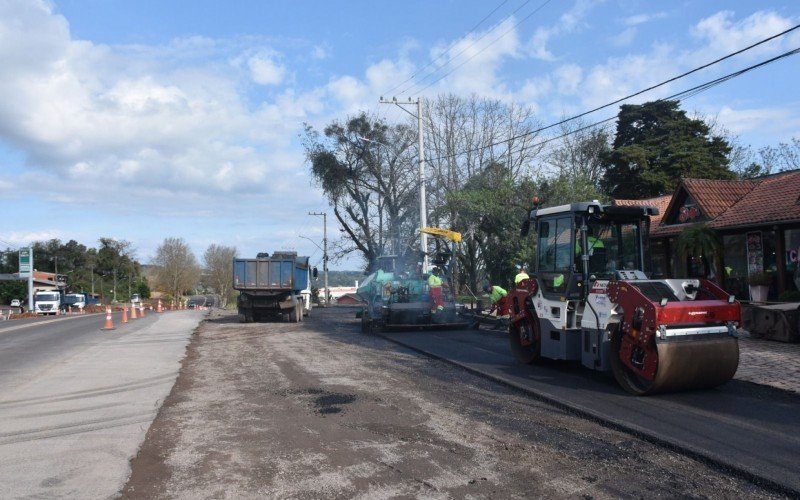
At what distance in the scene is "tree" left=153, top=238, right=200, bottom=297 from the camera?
90.1 meters

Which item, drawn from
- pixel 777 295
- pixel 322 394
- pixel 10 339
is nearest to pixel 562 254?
pixel 322 394

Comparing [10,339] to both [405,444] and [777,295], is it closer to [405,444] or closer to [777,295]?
[405,444]

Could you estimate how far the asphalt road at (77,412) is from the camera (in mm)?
5469

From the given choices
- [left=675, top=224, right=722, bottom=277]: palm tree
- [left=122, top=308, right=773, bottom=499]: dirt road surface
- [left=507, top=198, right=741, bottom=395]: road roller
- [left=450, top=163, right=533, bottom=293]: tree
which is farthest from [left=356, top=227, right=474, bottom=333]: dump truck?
[left=450, top=163, right=533, bottom=293]: tree

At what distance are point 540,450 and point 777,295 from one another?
16.9 m

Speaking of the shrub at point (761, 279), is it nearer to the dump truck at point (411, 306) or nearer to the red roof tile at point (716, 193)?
the red roof tile at point (716, 193)

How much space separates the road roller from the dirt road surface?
138 centimetres

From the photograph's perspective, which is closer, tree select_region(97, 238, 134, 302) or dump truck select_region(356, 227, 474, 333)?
dump truck select_region(356, 227, 474, 333)

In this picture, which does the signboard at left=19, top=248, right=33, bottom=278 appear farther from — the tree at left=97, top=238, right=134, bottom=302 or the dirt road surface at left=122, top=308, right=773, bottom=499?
the dirt road surface at left=122, top=308, right=773, bottom=499

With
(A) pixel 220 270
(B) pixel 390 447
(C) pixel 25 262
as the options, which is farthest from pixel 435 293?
(A) pixel 220 270

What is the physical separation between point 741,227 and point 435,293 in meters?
9.74

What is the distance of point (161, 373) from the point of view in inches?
448

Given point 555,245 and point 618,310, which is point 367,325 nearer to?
point 555,245

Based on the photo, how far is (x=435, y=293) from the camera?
1811 cm
